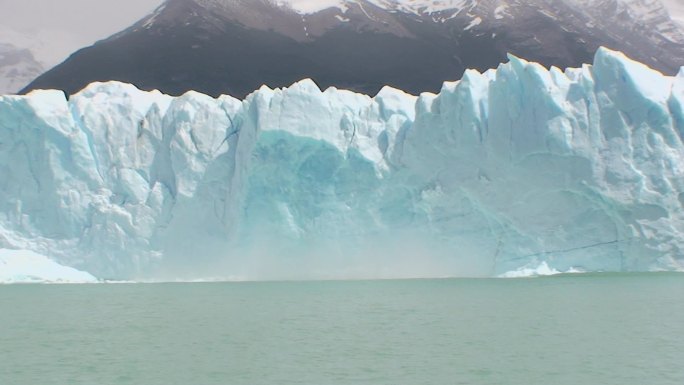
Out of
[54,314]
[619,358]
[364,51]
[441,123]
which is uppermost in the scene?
[364,51]

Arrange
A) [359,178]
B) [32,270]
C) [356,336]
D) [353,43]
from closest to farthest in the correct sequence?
[356,336], [32,270], [359,178], [353,43]

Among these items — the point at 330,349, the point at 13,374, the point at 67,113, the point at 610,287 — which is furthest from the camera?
the point at 67,113

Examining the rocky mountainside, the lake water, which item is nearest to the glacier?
the lake water

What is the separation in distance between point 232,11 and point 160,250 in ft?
57.9

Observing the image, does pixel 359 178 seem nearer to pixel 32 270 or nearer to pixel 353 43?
pixel 32 270

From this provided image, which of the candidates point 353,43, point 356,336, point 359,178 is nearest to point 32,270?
point 359,178

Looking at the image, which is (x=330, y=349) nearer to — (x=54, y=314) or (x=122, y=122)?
(x=54, y=314)

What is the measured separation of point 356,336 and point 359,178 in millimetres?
8877

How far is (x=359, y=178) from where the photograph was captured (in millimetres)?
19953

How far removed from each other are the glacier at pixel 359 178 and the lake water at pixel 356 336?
1.56 metres

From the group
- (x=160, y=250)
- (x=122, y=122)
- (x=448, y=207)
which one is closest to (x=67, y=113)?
(x=122, y=122)

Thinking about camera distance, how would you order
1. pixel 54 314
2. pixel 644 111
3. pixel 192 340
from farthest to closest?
pixel 644 111 → pixel 54 314 → pixel 192 340

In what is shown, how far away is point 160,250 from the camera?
2048 cm

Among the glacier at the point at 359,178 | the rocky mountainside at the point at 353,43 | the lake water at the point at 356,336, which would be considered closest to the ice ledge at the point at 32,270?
the glacier at the point at 359,178
